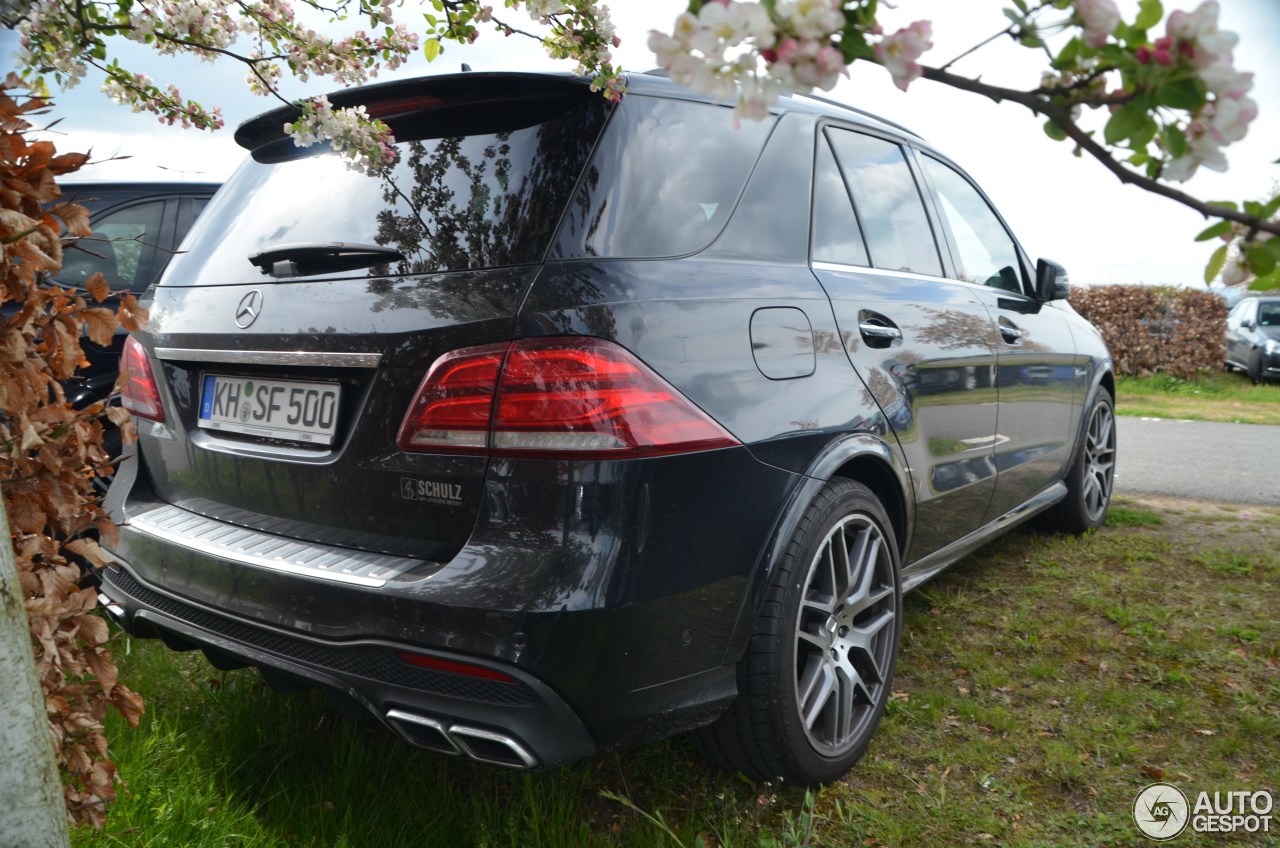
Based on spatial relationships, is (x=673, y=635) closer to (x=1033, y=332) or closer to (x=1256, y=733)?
(x=1256, y=733)

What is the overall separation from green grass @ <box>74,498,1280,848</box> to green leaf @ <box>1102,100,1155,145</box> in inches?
68.3

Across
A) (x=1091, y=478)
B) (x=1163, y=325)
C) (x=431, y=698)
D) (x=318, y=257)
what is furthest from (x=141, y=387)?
(x=1163, y=325)

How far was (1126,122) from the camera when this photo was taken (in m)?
0.95

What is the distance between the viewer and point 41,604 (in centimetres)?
184

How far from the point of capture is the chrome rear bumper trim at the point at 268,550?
2.03 meters

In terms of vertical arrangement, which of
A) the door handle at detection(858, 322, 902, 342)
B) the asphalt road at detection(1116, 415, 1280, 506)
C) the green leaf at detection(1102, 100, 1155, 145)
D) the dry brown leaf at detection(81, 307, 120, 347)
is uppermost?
the green leaf at detection(1102, 100, 1155, 145)

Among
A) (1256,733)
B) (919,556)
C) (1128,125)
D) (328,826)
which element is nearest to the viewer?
(1128,125)

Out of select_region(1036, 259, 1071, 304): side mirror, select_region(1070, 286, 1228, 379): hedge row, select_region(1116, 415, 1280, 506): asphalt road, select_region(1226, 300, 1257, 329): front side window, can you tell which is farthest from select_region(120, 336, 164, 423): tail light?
select_region(1226, 300, 1257, 329): front side window

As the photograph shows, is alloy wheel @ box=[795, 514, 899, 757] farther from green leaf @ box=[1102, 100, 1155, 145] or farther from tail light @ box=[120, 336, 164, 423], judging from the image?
tail light @ box=[120, 336, 164, 423]

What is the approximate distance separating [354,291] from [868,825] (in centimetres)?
175

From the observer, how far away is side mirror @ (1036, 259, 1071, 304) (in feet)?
14.0

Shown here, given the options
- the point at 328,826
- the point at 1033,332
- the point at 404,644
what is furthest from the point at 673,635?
the point at 1033,332

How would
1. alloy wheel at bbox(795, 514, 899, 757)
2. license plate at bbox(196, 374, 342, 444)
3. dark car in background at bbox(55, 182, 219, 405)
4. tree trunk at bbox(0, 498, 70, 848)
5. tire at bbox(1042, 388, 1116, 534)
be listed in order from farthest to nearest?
tire at bbox(1042, 388, 1116, 534) < dark car in background at bbox(55, 182, 219, 405) < alloy wheel at bbox(795, 514, 899, 757) < license plate at bbox(196, 374, 342, 444) < tree trunk at bbox(0, 498, 70, 848)

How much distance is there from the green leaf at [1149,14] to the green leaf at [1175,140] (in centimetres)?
10
